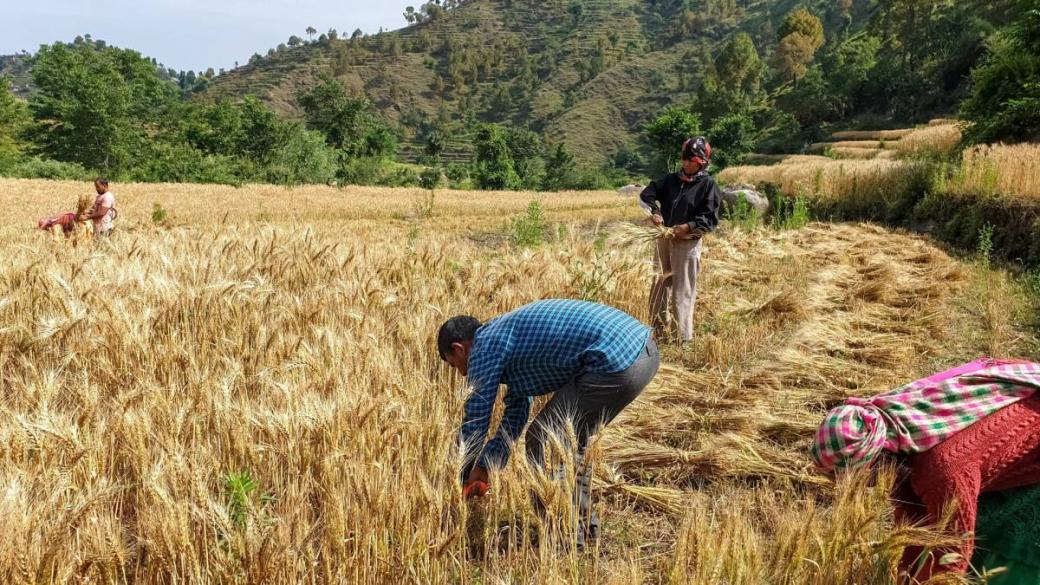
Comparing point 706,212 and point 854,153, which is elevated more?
point 854,153

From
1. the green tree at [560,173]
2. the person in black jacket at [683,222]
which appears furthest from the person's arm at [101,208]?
the green tree at [560,173]

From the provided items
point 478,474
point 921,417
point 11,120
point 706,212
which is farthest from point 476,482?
point 11,120

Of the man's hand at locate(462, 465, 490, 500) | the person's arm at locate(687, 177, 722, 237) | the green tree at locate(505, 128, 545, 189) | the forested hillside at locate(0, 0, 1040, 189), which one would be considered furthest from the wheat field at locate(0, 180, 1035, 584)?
the green tree at locate(505, 128, 545, 189)

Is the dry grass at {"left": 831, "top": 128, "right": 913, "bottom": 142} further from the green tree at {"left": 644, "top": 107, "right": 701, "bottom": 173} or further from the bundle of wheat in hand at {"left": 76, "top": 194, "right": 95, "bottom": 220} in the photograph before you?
the bundle of wheat in hand at {"left": 76, "top": 194, "right": 95, "bottom": 220}

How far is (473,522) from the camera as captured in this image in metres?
2.42

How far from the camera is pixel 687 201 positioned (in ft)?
16.5

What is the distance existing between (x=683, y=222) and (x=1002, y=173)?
309 inches

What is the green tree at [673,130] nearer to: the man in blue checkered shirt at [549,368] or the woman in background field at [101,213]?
the woman in background field at [101,213]

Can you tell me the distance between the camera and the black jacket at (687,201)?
498 cm

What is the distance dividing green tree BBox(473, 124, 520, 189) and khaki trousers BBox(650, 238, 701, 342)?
47.0 metres

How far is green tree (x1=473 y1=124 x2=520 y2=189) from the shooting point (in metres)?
51.8

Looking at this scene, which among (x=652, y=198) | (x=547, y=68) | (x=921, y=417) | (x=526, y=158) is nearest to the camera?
(x=921, y=417)

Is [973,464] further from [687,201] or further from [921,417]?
[687,201]

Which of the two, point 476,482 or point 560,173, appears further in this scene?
point 560,173
